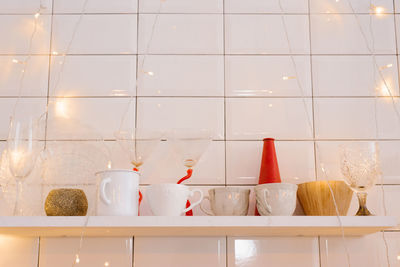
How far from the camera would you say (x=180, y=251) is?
115cm

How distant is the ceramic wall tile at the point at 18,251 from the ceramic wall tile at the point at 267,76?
651 millimetres

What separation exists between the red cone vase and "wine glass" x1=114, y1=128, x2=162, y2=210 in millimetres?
276

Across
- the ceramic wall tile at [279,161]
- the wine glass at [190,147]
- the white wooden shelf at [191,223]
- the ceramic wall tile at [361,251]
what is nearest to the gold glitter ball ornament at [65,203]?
the white wooden shelf at [191,223]

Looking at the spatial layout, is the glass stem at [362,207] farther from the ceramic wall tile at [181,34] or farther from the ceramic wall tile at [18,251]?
the ceramic wall tile at [18,251]

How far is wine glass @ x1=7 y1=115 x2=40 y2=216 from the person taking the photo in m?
1.04

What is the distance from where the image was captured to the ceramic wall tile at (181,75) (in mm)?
1248

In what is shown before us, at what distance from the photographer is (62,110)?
1.23 m

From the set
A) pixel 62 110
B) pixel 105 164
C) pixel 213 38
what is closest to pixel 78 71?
pixel 62 110

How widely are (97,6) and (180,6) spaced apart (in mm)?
240

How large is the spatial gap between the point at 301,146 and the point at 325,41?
316mm

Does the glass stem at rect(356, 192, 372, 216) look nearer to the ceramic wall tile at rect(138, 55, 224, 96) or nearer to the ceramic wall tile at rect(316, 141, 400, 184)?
the ceramic wall tile at rect(316, 141, 400, 184)

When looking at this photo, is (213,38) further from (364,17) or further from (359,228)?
(359,228)

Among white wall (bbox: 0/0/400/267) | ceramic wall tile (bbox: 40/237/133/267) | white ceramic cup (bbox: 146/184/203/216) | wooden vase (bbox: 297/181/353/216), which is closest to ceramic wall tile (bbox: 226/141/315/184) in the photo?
white wall (bbox: 0/0/400/267)

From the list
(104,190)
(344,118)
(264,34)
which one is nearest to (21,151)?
(104,190)
